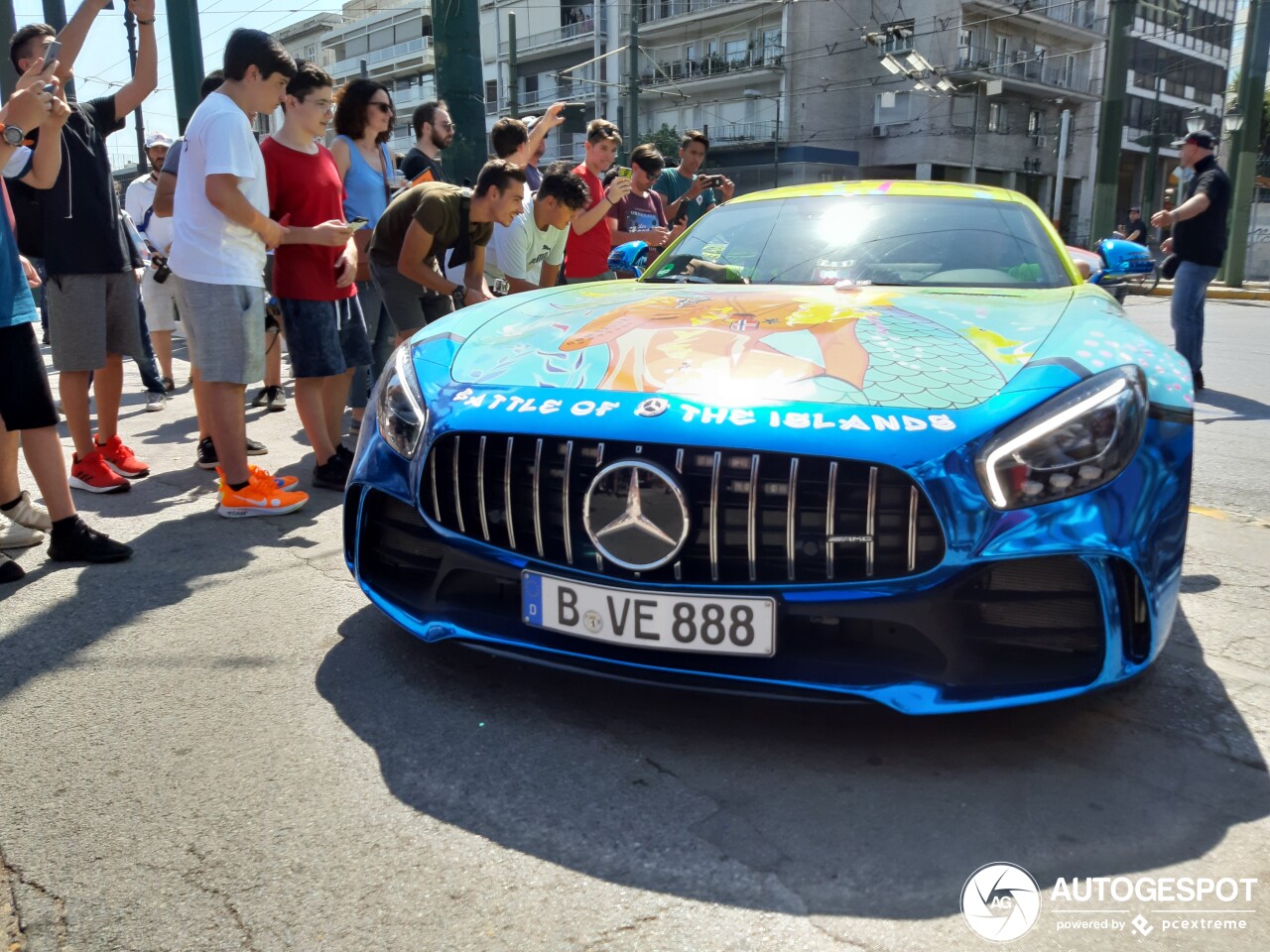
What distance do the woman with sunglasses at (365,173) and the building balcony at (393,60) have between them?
5165 centimetres

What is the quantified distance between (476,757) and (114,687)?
1.00 metres

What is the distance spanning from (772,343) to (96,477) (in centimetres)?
332

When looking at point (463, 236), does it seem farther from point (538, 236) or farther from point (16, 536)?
point (16, 536)

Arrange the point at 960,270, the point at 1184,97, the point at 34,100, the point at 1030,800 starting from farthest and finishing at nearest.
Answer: the point at 1184,97 → the point at 960,270 → the point at 34,100 → the point at 1030,800

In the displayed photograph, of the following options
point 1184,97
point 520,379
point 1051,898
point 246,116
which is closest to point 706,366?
point 520,379

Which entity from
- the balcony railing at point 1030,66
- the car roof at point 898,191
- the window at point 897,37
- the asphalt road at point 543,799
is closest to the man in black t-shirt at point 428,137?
the car roof at point 898,191

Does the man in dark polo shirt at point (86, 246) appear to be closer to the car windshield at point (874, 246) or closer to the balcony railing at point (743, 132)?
the car windshield at point (874, 246)

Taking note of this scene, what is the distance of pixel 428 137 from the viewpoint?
616 centimetres

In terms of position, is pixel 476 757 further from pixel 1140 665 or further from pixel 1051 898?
pixel 1140 665

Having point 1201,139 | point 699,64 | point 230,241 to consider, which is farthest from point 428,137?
point 699,64

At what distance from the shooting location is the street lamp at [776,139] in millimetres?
39781

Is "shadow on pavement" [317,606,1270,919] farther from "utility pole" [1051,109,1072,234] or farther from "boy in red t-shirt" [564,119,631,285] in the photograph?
"utility pole" [1051,109,1072,234]

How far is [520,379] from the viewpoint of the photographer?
2.40 m

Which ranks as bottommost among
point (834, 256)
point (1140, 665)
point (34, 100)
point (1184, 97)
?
point (1140, 665)
